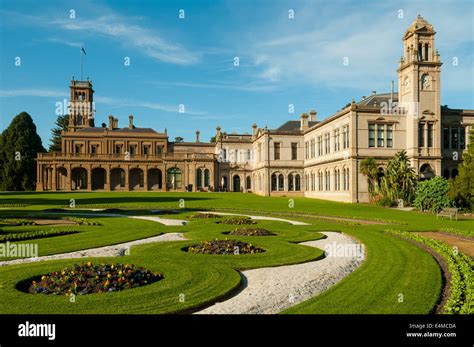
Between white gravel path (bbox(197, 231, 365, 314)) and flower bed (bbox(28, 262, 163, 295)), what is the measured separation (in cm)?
234

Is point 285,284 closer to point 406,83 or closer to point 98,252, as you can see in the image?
point 98,252

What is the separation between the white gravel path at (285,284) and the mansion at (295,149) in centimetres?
2975

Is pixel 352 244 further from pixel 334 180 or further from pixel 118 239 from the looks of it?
pixel 334 180

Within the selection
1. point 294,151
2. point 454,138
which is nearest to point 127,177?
point 294,151

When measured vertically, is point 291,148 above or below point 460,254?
above

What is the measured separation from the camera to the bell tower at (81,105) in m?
84.8

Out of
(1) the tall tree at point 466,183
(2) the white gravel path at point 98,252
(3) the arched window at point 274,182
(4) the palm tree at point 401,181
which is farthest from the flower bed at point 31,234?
(3) the arched window at point 274,182

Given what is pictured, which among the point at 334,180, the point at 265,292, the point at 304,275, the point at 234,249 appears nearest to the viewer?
the point at 265,292

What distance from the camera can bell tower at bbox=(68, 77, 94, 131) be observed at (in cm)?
8475

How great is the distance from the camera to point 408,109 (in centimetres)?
4134

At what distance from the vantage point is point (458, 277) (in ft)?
32.6
